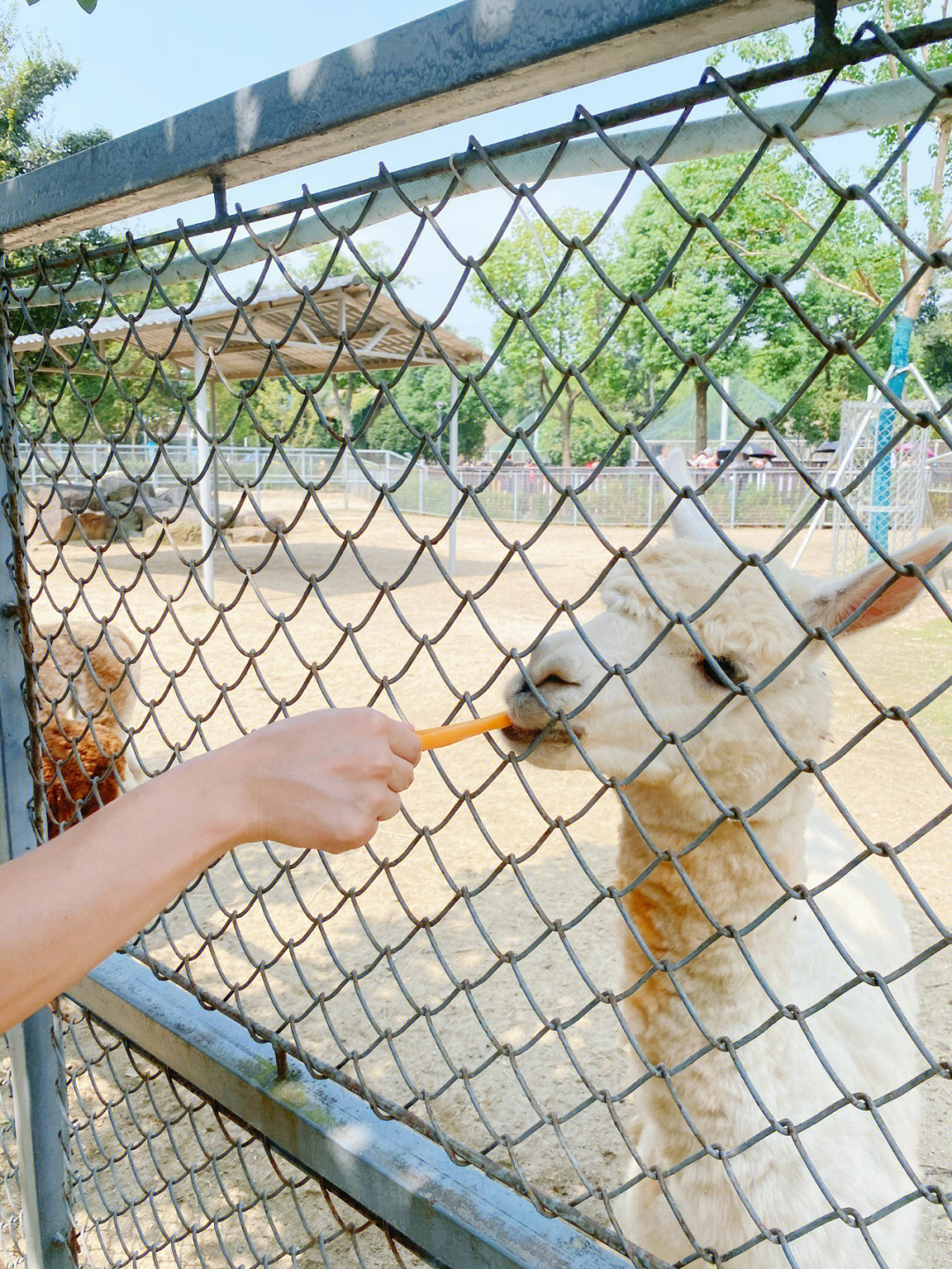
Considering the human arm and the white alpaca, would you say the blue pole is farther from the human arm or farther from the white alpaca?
the human arm

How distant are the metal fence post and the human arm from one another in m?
1.21

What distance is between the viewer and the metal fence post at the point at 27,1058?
2.01m

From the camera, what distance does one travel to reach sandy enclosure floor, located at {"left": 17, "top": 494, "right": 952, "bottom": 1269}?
63.6 inches

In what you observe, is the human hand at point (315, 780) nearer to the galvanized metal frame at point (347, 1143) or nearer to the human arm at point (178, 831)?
the human arm at point (178, 831)

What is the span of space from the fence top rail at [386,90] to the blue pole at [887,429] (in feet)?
31.8

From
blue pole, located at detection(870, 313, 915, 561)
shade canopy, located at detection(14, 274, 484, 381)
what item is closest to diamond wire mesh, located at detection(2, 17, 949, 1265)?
blue pole, located at detection(870, 313, 915, 561)

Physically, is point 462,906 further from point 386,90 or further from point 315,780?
point 386,90

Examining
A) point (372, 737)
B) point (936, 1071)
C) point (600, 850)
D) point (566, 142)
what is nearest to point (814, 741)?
point (936, 1071)

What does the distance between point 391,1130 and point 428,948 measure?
9.24 feet

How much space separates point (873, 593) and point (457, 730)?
61cm

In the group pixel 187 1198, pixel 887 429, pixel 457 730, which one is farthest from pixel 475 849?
pixel 887 429

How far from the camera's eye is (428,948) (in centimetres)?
427

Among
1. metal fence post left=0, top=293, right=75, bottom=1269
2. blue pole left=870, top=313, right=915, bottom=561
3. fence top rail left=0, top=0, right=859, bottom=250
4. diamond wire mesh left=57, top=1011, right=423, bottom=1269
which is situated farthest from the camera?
blue pole left=870, top=313, right=915, bottom=561

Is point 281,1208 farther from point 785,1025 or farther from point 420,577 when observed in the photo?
point 420,577
